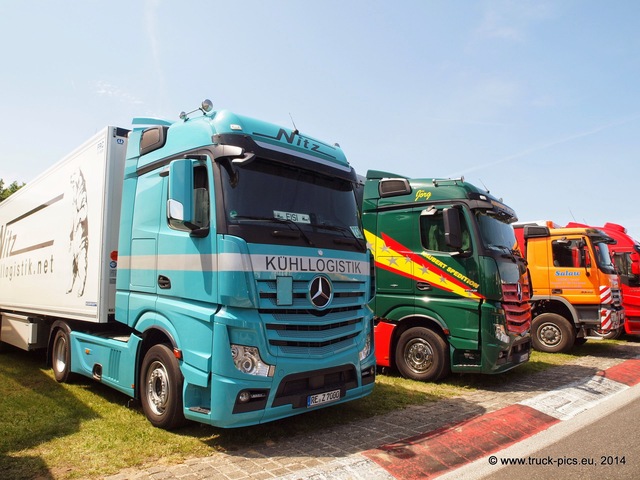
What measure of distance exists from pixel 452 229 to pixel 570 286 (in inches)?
203

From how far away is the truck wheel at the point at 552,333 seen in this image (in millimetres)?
10297

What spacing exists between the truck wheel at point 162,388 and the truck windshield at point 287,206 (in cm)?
155

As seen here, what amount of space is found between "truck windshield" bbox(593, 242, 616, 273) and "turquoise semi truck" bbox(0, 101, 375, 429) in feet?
23.2

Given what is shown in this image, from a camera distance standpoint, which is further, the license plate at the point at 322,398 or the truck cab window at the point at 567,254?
the truck cab window at the point at 567,254

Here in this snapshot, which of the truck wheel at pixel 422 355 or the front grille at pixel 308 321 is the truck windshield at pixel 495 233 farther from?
the front grille at pixel 308 321

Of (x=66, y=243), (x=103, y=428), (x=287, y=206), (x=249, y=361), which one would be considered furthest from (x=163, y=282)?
(x=66, y=243)

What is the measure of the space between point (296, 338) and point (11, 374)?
611 centimetres

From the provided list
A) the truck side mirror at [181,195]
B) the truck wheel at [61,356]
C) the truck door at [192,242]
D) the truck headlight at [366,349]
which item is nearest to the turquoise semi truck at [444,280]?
A: the truck headlight at [366,349]

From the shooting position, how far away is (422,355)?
24.5ft

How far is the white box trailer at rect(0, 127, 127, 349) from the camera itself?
19.2ft

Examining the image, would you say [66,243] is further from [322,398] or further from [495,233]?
[495,233]

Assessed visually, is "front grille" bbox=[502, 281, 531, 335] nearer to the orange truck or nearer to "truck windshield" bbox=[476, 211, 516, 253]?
"truck windshield" bbox=[476, 211, 516, 253]

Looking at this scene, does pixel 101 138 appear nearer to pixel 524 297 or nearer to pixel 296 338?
pixel 296 338

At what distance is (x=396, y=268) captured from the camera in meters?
7.78
